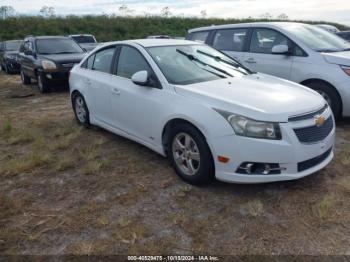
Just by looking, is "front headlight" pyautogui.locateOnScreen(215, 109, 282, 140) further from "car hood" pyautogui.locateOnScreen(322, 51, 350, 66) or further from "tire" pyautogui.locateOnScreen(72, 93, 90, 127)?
"tire" pyautogui.locateOnScreen(72, 93, 90, 127)

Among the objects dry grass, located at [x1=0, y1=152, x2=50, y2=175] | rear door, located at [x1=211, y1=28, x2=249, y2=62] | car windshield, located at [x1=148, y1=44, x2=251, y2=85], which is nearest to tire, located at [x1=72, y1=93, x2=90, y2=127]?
dry grass, located at [x1=0, y1=152, x2=50, y2=175]

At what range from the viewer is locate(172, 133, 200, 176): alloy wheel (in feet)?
12.7

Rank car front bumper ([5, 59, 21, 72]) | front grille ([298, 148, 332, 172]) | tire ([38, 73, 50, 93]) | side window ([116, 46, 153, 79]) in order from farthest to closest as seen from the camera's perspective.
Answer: car front bumper ([5, 59, 21, 72]) → tire ([38, 73, 50, 93]) → side window ([116, 46, 153, 79]) → front grille ([298, 148, 332, 172])

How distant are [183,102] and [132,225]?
1.39 metres

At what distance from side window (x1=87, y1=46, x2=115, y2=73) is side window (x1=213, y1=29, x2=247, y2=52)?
2.86 metres

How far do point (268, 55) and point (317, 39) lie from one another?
87 cm

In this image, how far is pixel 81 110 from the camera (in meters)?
6.35

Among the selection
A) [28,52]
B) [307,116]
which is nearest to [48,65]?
[28,52]

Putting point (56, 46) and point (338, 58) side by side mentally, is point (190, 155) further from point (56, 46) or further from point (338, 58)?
point (56, 46)

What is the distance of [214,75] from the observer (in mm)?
4496

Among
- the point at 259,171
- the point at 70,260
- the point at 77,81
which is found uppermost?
the point at 77,81

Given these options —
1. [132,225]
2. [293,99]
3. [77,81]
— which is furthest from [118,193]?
[77,81]

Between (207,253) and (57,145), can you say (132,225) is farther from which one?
(57,145)

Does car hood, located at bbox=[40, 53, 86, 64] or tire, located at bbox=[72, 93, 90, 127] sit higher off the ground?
car hood, located at bbox=[40, 53, 86, 64]
